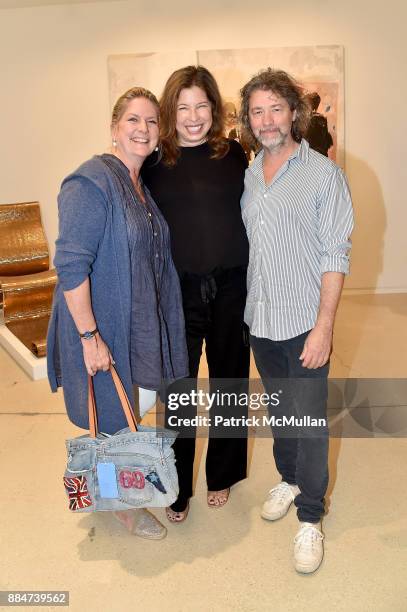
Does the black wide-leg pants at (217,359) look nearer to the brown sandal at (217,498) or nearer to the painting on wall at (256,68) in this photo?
the brown sandal at (217,498)

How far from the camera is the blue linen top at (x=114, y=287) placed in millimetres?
1947

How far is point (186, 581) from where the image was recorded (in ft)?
7.05

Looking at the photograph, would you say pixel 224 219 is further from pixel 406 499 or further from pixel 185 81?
pixel 406 499

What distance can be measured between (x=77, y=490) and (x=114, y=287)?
26.6 inches

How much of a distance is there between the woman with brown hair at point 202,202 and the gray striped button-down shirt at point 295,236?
0.34ft

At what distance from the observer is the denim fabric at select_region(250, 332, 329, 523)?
214 cm

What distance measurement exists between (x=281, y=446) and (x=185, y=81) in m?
1.41

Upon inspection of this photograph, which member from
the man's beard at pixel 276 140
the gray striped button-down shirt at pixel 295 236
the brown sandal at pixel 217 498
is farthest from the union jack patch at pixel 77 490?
the man's beard at pixel 276 140

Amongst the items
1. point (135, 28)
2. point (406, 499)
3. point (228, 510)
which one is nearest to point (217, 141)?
point (228, 510)

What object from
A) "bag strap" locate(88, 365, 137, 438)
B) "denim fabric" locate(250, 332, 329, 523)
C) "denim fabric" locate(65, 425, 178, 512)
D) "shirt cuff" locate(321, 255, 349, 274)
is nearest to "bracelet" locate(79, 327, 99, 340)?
"bag strap" locate(88, 365, 137, 438)

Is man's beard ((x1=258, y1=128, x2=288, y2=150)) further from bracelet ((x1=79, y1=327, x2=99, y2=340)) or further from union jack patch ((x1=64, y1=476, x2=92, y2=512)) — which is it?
union jack patch ((x1=64, y1=476, x2=92, y2=512))

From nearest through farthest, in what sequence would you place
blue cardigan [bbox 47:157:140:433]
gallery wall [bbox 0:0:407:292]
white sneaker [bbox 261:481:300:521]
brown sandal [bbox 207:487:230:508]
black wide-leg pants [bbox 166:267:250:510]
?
blue cardigan [bbox 47:157:140:433]
black wide-leg pants [bbox 166:267:250:510]
white sneaker [bbox 261:481:300:521]
brown sandal [bbox 207:487:230:508]
gallery wall [bbox 0:0:407:292]

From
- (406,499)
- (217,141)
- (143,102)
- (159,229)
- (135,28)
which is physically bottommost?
(406,499)

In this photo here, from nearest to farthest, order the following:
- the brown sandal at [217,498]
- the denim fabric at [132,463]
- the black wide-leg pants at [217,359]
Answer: the denim fabric at [132,463] < the black wide-leg pants at [217,359] < the brown sandal at [217,498]
